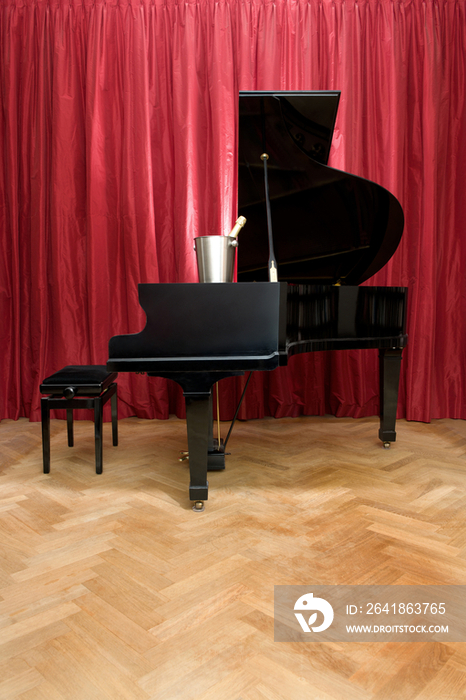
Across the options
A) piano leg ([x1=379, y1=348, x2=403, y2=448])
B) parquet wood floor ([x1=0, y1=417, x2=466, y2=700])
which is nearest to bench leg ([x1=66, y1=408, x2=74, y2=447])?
parquet wood floor ([x1=0, y1=417, x2=466, y2=700])

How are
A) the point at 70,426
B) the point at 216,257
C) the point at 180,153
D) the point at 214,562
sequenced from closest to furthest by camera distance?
the point at 214,562 < the point at 216,257 < the point at 70,426 < the point at 180,153

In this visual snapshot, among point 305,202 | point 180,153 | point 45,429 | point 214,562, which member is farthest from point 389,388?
point 180,153

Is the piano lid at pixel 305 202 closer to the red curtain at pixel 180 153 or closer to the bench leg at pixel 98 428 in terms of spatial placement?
the red curtain at pixel 180 153

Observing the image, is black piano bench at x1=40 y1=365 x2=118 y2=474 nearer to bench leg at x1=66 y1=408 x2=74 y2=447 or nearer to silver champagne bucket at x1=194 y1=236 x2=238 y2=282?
bench leg at x1=66 y1=408 x2=74 y2=447

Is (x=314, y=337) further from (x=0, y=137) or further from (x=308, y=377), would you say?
(x=0, y=137)

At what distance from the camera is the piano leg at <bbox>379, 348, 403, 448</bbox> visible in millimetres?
2678

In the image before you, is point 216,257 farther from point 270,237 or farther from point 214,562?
point 214,562

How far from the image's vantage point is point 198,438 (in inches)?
75.8

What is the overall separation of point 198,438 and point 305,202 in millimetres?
1262

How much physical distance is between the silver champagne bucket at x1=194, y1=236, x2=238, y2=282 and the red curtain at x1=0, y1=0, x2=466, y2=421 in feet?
4.34

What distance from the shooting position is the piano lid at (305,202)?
2121 millimetres

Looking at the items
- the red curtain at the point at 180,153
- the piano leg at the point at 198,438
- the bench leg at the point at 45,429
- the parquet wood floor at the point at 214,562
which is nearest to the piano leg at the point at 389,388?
the parquet wood floor at the point at 214,562

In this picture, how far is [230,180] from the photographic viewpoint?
11.0 feet

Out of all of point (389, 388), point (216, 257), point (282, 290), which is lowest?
point (389, 388)
